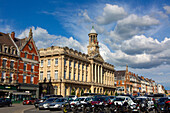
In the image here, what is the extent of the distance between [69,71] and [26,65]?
63.2 feet

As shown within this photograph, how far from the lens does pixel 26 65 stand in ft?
176

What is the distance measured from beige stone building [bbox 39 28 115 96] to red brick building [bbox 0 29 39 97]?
319 inches

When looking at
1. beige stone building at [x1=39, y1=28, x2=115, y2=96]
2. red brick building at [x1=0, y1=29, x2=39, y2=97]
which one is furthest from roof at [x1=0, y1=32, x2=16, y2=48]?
beige stone building at [x1=39, y1=28, x2=115, y2=96]

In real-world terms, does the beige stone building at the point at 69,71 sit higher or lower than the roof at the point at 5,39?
lower

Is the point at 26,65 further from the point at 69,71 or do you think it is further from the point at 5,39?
the point at 69,71

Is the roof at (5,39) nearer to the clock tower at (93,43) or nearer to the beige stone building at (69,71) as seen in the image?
the beige stone building at (69,71)

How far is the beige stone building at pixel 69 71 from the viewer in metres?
66.6

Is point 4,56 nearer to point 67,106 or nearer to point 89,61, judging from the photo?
point 67,106

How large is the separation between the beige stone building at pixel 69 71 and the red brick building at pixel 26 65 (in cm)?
810

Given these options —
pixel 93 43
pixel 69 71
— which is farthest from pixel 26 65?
pixel 93 43

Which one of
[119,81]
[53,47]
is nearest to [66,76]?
[53,47]

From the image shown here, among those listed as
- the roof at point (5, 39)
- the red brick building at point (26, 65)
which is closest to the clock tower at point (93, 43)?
the red brick building at point (26, 65)

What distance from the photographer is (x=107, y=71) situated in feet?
326

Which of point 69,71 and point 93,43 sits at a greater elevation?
point 93,43
